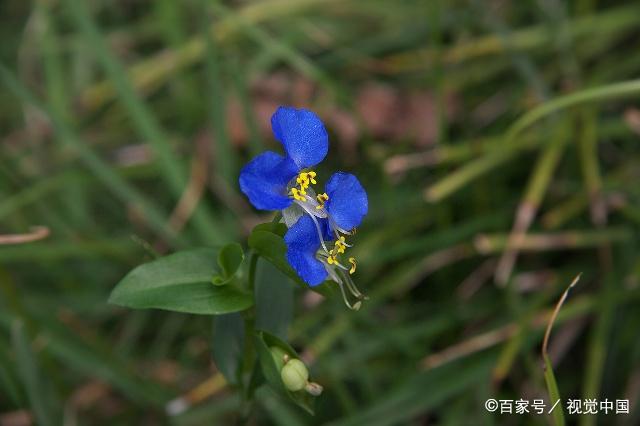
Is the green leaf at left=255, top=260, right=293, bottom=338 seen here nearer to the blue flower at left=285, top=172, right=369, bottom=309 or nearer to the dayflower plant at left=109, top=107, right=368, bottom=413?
the dayflower plant at left=109, top=107, right=368, bottom=413

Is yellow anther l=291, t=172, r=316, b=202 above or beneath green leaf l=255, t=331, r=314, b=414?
above

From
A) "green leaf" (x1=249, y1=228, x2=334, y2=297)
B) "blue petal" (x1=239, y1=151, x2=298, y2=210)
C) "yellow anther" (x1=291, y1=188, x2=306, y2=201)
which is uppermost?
"yellow anther" (x1=291, y1=188, x2=306, y2=201)

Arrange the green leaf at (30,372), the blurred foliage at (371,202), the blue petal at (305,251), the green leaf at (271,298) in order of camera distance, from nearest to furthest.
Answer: the blue petal at (305,251) → the green leaf at (271,298) → the green leaf at (30,372) → the blurred foliage at (371,202)

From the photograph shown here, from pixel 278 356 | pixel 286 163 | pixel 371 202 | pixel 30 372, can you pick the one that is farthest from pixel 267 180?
pixel 371 202

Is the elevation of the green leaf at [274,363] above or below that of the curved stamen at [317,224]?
below

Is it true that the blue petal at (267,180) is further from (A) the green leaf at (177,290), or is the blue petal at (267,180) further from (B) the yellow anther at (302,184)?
(A) the green leaf at (177,290)

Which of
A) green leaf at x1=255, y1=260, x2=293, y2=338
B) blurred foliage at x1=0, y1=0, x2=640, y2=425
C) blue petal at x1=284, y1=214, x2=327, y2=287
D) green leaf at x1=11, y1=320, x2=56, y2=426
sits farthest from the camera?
blurred foliage at x1=0, y1=0, x2=640, y2=425

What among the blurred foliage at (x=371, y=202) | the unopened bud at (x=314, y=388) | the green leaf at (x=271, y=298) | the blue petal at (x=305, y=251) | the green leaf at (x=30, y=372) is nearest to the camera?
the blue petal at (x=305, y=251)

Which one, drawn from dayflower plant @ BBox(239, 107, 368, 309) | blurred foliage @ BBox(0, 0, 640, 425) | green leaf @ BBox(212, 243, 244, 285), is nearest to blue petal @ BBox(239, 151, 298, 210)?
dayflower plant @ BBox(239, 107, 368, 309)

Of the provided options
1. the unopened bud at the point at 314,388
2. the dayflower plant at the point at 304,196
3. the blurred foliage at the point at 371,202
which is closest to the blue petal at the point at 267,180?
the dayflower plant at the point at 304,196
